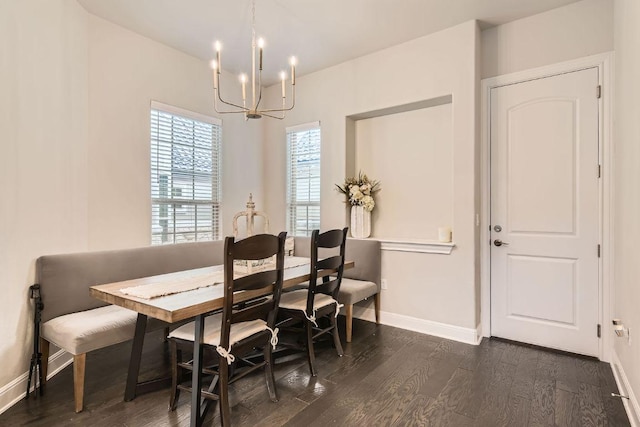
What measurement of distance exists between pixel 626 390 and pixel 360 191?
2.57 metres

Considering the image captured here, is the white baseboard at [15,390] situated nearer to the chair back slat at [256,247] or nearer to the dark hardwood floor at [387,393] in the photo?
the dark hardwood floor at [387,393]

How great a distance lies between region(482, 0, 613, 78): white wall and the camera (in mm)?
2678

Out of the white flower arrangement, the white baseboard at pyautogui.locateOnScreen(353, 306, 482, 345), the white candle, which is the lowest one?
A: the white baseboard at pyautogui.locateOnScreen(353, 306, 482, 345)

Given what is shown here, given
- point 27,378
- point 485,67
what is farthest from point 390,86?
point 27,378

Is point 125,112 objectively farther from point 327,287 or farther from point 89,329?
point 327,287

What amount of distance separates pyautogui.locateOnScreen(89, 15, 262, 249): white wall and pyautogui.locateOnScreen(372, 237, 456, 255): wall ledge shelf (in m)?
2.49

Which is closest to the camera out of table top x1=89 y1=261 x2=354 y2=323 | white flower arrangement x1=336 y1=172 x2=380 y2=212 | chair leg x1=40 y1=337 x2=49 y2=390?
table top x1=89 y1=261 x2=354 y2=323

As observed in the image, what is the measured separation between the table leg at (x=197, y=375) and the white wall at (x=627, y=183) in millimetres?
2330

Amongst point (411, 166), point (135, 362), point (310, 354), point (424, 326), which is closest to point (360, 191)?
point (411, 166)

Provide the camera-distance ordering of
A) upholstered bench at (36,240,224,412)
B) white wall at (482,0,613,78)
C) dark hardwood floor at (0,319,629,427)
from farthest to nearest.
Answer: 1. white wall at (482,0,613,78)
2. upholstered bench at (36,240,224,412)
3. dark hardwood floor at (0,319,629,427)

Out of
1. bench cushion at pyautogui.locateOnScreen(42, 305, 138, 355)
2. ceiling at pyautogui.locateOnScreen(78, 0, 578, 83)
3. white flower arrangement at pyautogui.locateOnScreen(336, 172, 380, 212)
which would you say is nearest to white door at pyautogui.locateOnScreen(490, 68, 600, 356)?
ceiling at pyautogui.locateOnScreen(78, 0, 578, 83)

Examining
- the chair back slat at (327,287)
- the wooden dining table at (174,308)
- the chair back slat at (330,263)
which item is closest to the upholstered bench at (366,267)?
the chair back slat at (327,287)

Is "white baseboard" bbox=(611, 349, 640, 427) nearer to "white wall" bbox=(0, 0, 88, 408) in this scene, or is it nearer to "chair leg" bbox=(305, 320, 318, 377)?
"chair leg" bbox=(305, 320, 318, 377)

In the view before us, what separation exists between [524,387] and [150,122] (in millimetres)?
3928
